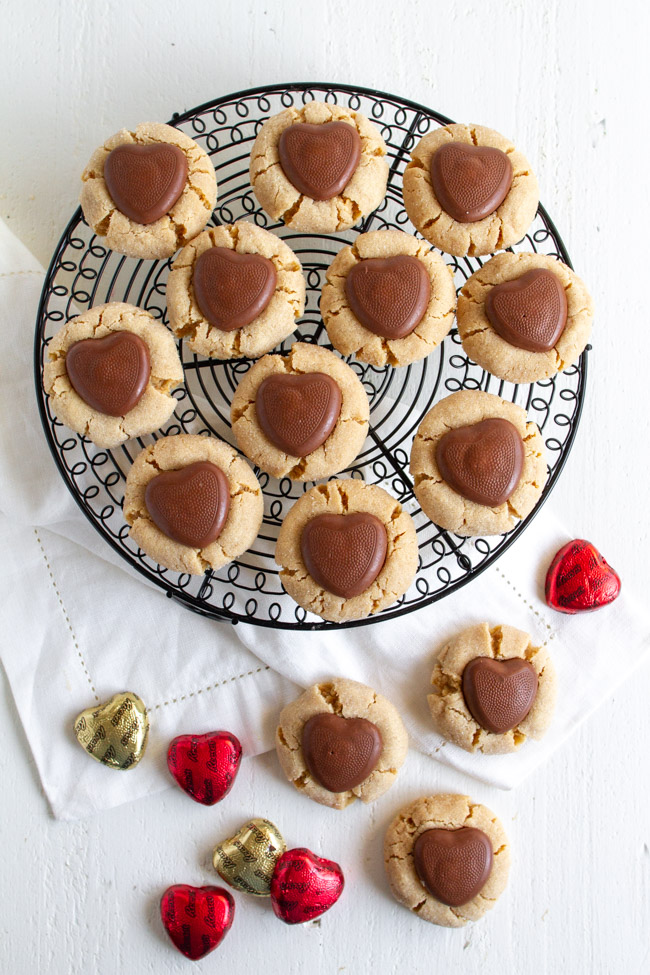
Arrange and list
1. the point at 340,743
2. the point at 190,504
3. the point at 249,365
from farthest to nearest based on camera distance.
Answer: the point at 249,365
the point at 340,743
the point at 190,504

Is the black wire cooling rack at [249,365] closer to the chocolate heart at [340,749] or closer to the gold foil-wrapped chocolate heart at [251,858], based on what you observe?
the chocolate heart at [340,749]

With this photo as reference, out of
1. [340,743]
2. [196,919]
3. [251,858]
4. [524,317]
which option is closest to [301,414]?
[524,317]

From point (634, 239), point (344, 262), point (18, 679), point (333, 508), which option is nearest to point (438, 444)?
point (333, 508)

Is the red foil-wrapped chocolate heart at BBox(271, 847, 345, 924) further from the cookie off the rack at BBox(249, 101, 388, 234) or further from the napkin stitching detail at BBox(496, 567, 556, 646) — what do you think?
the cookie off the rack at BBox(249, 101, 388, 234)

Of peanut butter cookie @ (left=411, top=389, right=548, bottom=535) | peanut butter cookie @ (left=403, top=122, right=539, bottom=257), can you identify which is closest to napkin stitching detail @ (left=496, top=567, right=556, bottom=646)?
peanut butter cookie @ (left=411, top=389, right=548, bottom=535)

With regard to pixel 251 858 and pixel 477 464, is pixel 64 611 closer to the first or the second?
pixel 251 858

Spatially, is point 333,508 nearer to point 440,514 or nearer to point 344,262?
point 440,514
